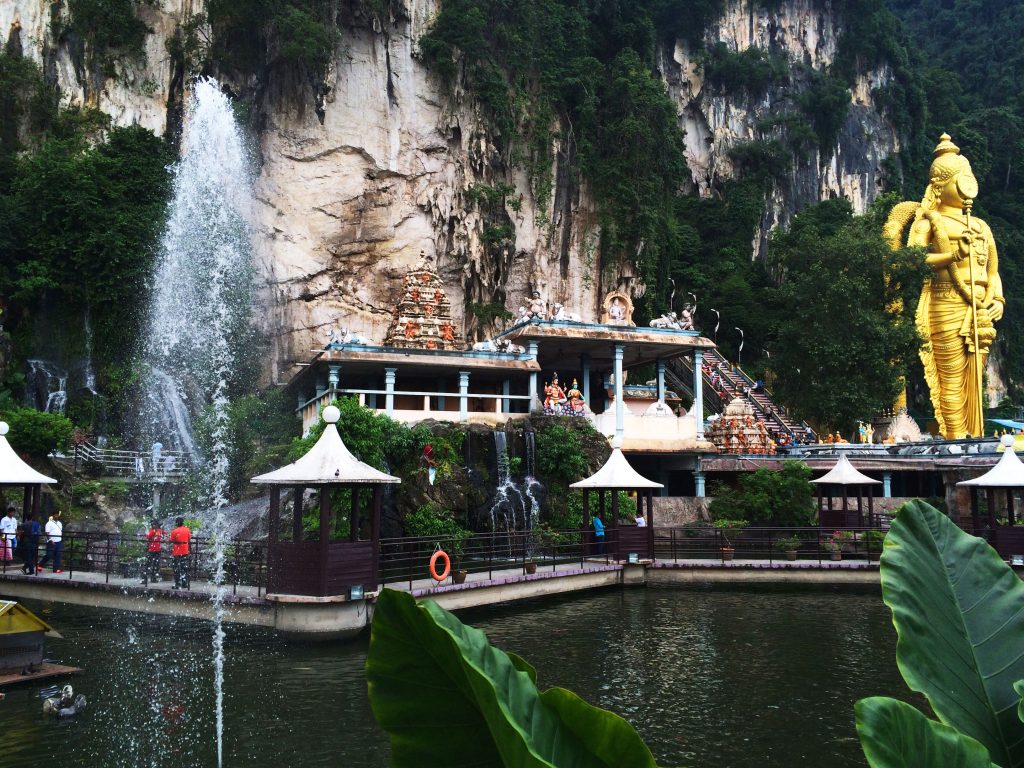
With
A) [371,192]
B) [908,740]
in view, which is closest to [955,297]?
[371,192]

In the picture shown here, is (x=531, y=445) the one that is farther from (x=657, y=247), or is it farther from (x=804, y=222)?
(x=804, y=222)

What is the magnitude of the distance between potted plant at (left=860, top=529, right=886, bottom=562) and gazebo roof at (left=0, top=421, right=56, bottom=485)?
18.0 m

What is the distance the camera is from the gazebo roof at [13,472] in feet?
54.3

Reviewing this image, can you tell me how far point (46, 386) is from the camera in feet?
93.6

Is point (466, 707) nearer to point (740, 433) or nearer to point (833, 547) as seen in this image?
point (833, 547)

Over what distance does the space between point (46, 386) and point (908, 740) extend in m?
32.0

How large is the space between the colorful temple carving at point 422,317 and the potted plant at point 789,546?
13.9m

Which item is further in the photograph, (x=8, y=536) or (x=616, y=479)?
(x=616, y=479)

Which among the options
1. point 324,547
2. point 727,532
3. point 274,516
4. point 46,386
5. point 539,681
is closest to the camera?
point 539,681

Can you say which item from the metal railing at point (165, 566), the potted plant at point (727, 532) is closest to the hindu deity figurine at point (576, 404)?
the potted plant at point (727, 532)

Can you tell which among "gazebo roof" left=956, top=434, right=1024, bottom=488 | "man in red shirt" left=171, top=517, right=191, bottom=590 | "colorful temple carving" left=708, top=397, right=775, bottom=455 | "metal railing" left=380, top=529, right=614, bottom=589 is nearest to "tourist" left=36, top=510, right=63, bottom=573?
"man in red shirt" left=171, top=517, right=191, bottom=590

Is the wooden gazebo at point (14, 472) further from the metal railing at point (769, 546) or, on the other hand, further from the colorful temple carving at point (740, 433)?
the colorful temple carving at point (740, 433)

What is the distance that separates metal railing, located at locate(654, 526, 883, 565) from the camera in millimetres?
19031

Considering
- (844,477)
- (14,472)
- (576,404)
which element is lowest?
(844,477)
